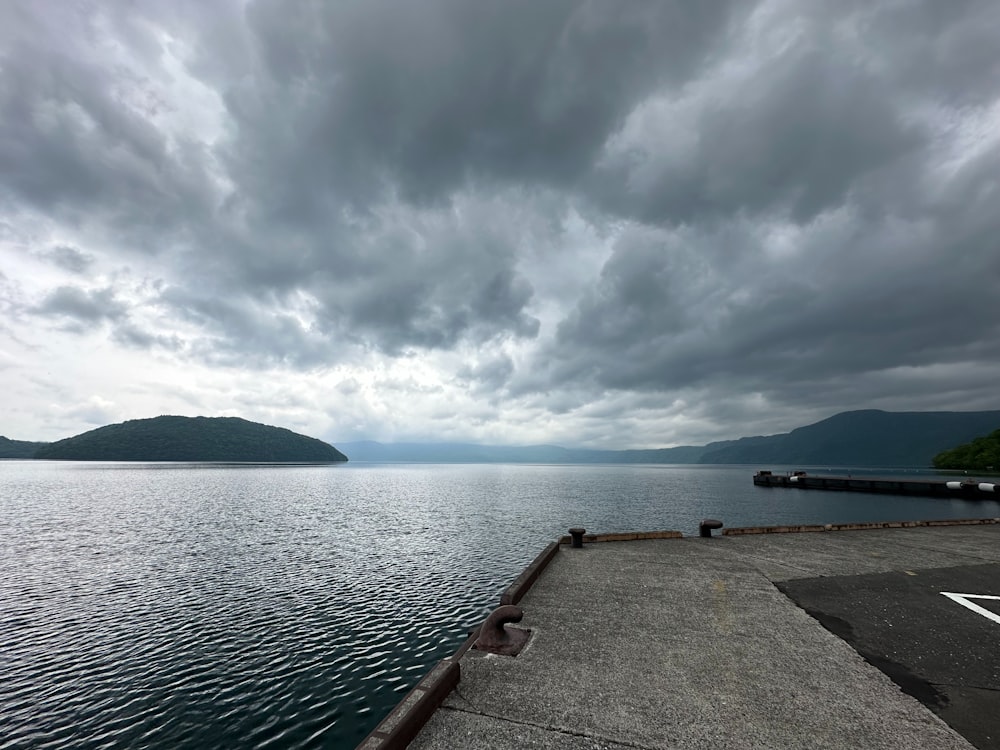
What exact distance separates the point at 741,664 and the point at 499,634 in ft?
13.0

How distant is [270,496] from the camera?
206 ft

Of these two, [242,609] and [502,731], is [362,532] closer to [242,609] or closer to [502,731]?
[242,609]

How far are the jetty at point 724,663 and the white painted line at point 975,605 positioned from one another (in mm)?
56

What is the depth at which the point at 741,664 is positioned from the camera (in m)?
6.91

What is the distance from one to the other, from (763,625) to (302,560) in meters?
24.0

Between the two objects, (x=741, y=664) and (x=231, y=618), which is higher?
(x=741, y=664)

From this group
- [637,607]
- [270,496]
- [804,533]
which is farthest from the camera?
[270,496]

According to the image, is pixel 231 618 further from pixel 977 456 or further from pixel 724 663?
pixel 977 456

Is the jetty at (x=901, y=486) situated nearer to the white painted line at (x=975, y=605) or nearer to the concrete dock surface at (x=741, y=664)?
the concrete dock surface at (x=741, y=664)

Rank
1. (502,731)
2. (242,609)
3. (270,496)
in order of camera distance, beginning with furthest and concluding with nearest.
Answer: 1. (270,496)
2. (242,609)
3. (502,731)

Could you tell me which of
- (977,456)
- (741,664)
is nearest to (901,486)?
(977,456)

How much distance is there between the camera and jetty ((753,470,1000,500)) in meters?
60.7

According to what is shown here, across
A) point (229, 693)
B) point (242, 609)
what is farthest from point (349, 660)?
point (242, 609)

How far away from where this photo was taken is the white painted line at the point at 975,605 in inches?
353
